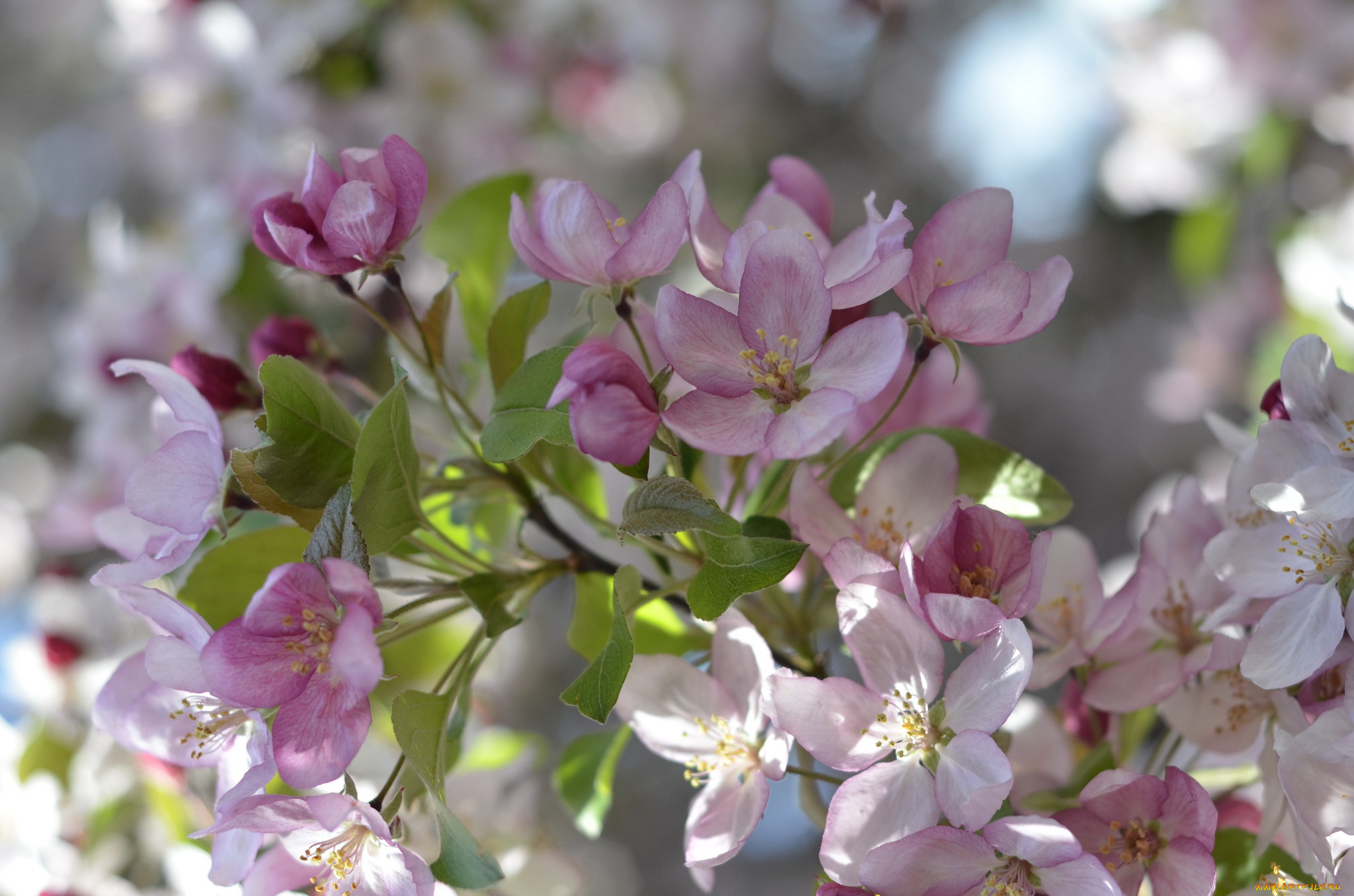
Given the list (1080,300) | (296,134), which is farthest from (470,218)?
(1080,300)

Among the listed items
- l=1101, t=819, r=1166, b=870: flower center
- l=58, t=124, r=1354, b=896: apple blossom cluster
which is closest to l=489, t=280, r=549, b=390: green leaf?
l=58, t=124, r=1354, b=896: apple blossom cluster

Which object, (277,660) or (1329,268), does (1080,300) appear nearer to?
(1329,268)

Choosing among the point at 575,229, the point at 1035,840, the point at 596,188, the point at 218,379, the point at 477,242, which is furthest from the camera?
the point at 596,188

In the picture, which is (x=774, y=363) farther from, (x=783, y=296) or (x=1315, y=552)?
(x=1315, y=552)

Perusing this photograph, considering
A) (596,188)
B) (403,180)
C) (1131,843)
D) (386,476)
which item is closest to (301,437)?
(386,476)

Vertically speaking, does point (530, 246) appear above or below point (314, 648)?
above

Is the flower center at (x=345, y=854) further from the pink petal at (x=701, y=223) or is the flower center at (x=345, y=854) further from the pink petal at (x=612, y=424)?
the pink petal at (x=701, y=223)

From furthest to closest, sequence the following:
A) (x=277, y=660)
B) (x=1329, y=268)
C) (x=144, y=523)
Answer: (x=1329, y=268) < (x=144, y=523) < (x=277, y=660)

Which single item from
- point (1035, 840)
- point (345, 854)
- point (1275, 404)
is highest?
point (1275, 404)
